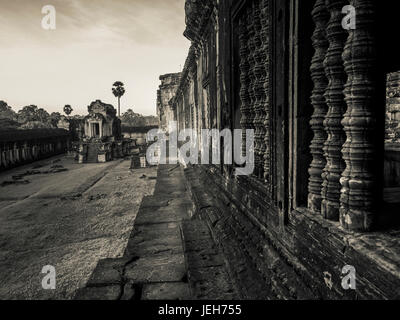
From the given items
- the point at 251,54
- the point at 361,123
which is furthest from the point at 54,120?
the point at 361,123

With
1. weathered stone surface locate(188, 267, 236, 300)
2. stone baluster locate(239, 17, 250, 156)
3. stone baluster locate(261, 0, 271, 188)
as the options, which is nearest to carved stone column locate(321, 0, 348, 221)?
stone baluster locate(261, 0, 271, 188)

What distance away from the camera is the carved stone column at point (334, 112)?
1.55 m

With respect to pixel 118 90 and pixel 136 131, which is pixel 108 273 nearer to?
pixel 136 131

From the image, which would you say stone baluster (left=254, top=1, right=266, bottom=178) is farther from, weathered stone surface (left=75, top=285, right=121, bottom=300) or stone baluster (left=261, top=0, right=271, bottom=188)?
weathered stone surface (left=75, top=285, right=121, bottom=300)

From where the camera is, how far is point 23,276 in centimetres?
385

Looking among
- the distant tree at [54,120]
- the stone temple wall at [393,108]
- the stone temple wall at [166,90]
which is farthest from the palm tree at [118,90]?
the stone temple wall at [393,108]

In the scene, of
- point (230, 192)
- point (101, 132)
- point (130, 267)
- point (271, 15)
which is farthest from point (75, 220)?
point (101, 132)

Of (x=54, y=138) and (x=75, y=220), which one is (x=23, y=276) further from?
(x=54, y=138)

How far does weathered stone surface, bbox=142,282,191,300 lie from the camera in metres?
2.51

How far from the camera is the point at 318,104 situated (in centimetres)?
180

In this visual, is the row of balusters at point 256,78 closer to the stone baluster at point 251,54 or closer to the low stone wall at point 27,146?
the stone baluster at point 251,54

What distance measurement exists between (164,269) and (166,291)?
486 millimetres

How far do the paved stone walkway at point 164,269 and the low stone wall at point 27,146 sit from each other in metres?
16.2

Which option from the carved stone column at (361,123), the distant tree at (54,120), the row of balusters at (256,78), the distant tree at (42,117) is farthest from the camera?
the distant tree at (42,117)
